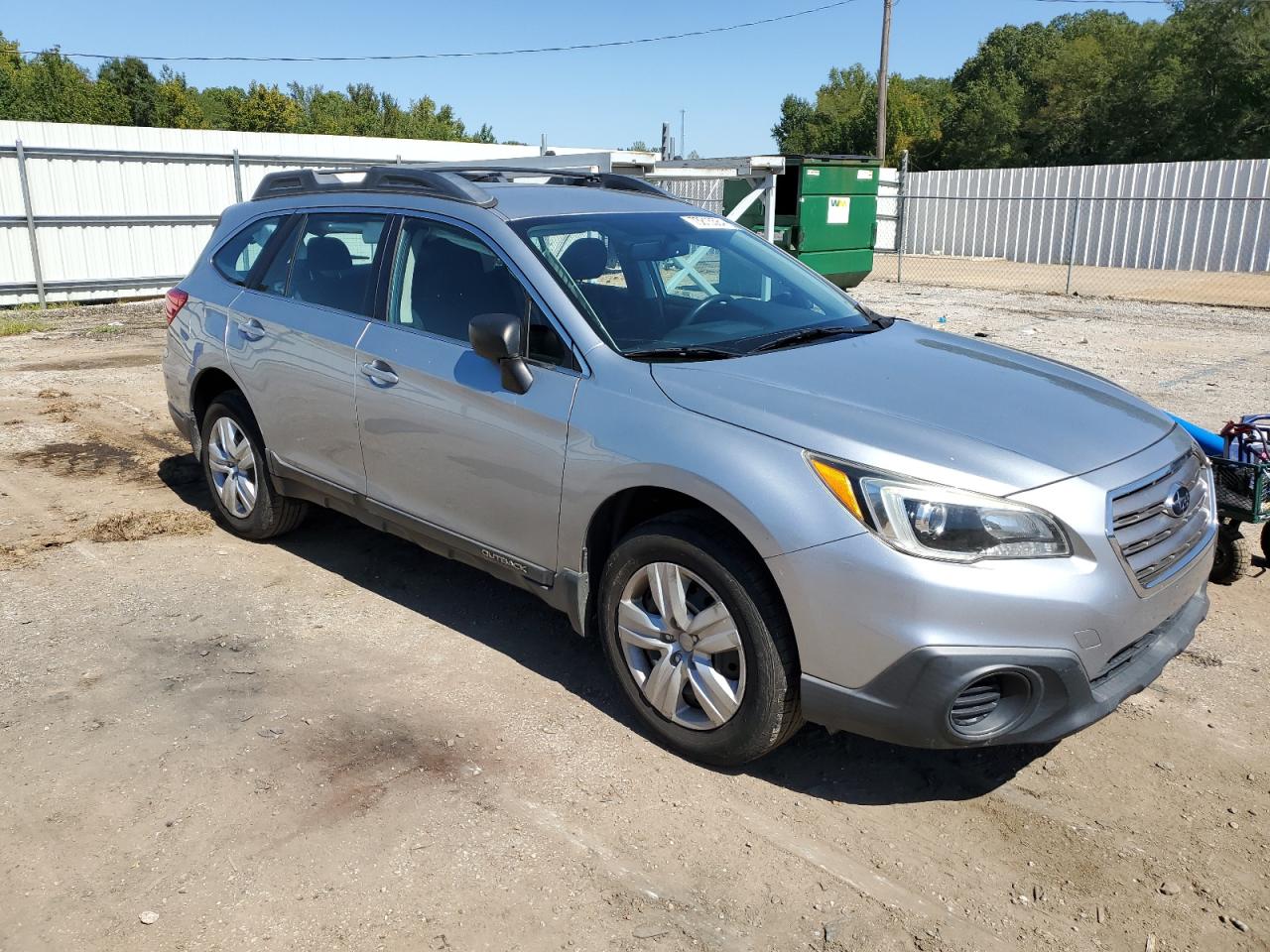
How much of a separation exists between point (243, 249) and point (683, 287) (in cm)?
252

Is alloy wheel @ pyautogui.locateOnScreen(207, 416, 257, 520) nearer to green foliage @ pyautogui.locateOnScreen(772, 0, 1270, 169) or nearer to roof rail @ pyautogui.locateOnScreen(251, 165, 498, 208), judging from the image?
roof rail @ pyautogui.locateOnScreen(251, 165, 498, 208)

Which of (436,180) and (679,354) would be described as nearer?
(679,354)

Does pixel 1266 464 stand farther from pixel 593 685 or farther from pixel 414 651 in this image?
pixel 414 651

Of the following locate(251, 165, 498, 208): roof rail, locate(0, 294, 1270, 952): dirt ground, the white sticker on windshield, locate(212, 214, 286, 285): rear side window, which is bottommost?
locate(0, 294, 1270, 952): dirt ground

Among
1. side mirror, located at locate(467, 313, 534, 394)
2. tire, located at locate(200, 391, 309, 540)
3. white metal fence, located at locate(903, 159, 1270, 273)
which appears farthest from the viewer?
white metal fence, located at locate(903, 159, 1270, 273)

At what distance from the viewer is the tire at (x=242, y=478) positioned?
5344mm

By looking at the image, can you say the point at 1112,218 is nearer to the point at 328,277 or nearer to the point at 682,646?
the point at 328,277

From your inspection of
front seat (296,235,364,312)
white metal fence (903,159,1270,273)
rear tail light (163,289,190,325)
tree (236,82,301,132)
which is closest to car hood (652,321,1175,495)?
front seat (296,235,364,312)

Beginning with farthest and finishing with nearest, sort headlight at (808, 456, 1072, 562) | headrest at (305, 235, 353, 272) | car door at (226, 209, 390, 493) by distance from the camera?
headrest at (305, 235, 353, 272) → car door at (226, 209, 390, 493) → headlight at (808, 456, 1072, 562)

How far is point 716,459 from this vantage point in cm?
324

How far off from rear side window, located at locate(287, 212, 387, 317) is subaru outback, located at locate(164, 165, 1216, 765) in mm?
15

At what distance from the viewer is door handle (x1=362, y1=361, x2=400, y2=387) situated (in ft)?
14.2

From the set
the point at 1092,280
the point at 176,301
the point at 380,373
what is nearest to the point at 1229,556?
the point at 380,373

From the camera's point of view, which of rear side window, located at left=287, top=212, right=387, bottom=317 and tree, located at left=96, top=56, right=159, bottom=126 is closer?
rear side window, located at left=287, top=212, right=387, bottom=317
